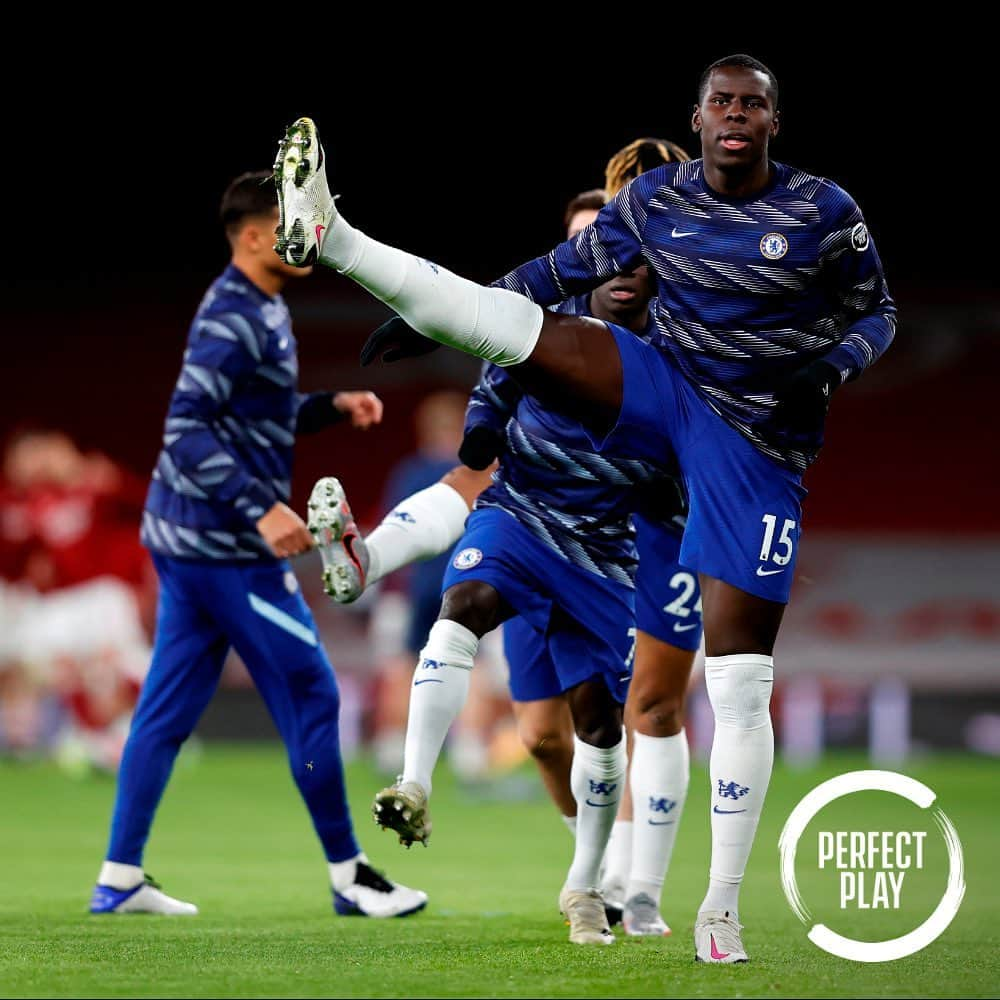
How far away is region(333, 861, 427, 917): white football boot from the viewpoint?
15.6ft

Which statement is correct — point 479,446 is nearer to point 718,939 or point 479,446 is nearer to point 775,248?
point 775,248

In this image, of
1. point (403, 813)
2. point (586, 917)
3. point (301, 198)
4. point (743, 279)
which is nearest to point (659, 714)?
point (586, 917)

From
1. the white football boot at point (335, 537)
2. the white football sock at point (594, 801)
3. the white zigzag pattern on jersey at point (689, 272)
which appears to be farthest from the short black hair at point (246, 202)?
the white football sock at point (594, 801)

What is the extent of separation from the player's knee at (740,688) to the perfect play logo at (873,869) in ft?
0.98

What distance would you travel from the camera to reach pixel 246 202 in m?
5.22

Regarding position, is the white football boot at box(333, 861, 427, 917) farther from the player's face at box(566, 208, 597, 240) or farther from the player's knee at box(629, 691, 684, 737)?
the player's face at box(566, 208, 597, 240)

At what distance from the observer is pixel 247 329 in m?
4.96

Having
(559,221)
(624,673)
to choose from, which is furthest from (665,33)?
(624,673)

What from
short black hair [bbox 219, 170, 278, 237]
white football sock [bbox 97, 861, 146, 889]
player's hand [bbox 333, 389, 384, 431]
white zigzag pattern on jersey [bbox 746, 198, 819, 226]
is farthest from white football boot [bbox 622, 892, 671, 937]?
short black hair [bbox 219, 170, 278, 237]

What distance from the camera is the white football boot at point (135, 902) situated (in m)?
4.76

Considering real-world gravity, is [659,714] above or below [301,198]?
below

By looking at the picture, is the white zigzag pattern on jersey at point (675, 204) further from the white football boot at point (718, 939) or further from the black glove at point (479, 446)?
the white football boot at point (718, 939)

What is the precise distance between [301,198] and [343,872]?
2.20 metres

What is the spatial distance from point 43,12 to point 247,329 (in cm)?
989
